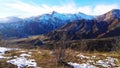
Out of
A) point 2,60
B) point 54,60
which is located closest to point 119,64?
point 54,60

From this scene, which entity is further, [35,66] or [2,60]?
[2,60]

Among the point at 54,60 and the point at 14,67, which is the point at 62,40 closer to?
the point at 54,60

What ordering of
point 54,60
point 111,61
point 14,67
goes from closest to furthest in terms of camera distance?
point 14,67 < point 54,60 < point 111,61

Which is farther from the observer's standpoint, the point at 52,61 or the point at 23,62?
the point at 52,61

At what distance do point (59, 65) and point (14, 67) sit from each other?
21.2ft

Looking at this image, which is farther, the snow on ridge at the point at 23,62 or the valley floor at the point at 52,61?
the valley floor at the point at 52,61

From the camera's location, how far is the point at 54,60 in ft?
115

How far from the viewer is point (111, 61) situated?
37.5 meters

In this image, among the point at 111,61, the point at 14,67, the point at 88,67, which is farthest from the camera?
the point at 111,61

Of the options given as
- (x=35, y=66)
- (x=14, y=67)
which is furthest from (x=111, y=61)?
(x=14, y=67)

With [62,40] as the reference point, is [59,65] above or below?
below

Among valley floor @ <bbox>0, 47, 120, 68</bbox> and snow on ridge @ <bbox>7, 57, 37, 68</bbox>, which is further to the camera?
valley floor @ <bbox>0, 47, 120, 68</bbox>

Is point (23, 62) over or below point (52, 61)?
over

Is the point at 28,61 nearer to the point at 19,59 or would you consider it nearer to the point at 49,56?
the point at 19,59
